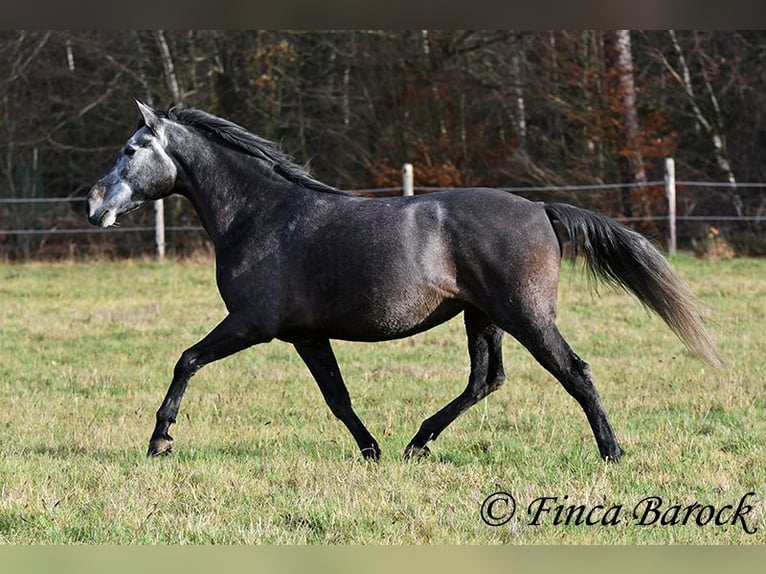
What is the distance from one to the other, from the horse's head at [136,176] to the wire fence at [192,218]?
1328 centimetres

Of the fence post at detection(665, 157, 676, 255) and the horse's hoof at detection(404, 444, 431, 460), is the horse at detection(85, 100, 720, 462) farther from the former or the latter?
the fence post at detection(665, 157, 676, 255)

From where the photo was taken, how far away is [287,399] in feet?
27.9

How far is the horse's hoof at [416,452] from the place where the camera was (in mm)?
6414

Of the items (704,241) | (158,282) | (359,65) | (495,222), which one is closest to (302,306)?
(495,222)

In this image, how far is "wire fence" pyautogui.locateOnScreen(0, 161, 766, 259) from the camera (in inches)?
835

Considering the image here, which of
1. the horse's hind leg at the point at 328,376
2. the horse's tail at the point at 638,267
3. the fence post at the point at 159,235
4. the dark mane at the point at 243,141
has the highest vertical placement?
the dark mane at the point at 243,141

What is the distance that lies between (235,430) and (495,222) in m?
2.30

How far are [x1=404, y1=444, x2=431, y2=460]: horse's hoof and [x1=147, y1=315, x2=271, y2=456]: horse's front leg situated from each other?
3.36 feet

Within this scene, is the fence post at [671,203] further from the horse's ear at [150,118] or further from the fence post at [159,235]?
the horse's ear at [150,118]

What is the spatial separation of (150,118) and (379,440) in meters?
2.42

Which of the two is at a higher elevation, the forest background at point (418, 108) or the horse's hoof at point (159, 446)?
the forest background at point (418, 108)

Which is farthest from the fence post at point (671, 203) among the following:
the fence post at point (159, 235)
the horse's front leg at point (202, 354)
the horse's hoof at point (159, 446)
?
the horse's hoof at point (159, 446)

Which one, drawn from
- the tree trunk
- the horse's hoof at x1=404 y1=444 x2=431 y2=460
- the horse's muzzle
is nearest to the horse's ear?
the horse's muzzle

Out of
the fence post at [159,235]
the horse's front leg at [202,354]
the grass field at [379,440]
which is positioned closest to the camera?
the grass field at [379,440]
